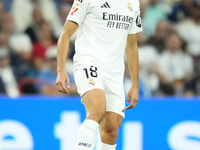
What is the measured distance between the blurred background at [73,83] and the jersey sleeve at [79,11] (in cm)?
192

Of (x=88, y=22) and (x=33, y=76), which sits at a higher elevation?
(x=88, y=22)

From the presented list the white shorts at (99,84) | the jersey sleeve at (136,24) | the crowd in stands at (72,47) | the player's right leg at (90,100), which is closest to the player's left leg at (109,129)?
the white shorts at (99,84)

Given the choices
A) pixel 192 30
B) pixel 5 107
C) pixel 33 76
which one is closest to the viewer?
pixel 5 107

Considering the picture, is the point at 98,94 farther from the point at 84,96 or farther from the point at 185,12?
the point at 185,12

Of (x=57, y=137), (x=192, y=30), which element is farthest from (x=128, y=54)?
(x=192, y=30)

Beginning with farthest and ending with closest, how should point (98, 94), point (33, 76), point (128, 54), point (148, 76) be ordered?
point (148, 76) → point (33, 76) → point (128, 54) → point (98, 94)

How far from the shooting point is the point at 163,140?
5.09 meters

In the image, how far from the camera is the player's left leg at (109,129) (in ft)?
11.4

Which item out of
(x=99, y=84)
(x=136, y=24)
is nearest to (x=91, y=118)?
(x=99, y=84)

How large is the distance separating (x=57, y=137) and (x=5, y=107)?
2.64 ft

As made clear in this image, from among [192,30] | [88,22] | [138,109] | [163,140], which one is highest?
[88,22]

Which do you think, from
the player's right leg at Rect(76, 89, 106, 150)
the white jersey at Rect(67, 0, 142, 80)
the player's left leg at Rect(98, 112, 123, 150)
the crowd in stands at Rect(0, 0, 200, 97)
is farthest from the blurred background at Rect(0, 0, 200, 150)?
the player's right leg at Rect(76, 89, 106, 150)

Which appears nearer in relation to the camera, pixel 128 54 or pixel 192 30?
pixel 128 54

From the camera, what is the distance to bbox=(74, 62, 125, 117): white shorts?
3275 millimetres
